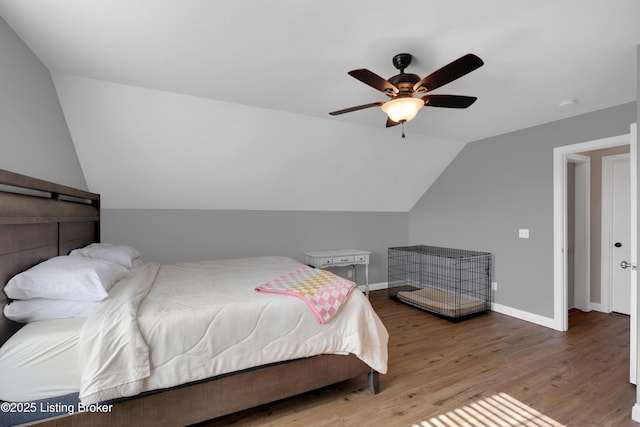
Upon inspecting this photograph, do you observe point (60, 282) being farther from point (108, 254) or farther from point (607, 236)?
point (607, 236)

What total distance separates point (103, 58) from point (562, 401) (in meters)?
4.13

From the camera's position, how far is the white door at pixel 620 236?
381 cm

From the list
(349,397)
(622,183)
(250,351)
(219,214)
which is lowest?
(349,397)

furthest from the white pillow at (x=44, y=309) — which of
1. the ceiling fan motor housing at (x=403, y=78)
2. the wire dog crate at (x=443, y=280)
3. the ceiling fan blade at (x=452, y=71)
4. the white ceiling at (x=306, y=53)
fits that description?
the wire dog crate at (x=443, y=280)

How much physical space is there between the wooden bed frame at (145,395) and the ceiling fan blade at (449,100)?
1.93 metres

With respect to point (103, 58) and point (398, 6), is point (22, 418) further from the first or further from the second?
point (398, 6)

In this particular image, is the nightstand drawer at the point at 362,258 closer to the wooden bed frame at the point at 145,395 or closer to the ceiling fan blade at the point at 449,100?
the wooden bed frame at the point at 145,395

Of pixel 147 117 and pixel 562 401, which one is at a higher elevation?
pixel 147 117

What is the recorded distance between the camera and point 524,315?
371 cm

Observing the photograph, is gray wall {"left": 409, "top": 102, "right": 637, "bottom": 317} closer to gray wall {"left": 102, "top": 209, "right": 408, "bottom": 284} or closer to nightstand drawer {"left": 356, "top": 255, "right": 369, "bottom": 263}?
gray wall {"left": 102, "top": 209, "right": 408, "bottom": 284}

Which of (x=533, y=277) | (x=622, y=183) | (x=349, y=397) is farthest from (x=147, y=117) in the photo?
(x=622, y=183)

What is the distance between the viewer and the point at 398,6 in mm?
1580

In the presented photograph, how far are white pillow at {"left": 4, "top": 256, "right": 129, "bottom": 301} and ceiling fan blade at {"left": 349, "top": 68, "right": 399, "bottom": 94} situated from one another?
193cm

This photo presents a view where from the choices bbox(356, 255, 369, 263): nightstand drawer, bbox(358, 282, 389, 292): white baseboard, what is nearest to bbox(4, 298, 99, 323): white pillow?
bbox(356, 255, 369, 263): nightstand drawer
